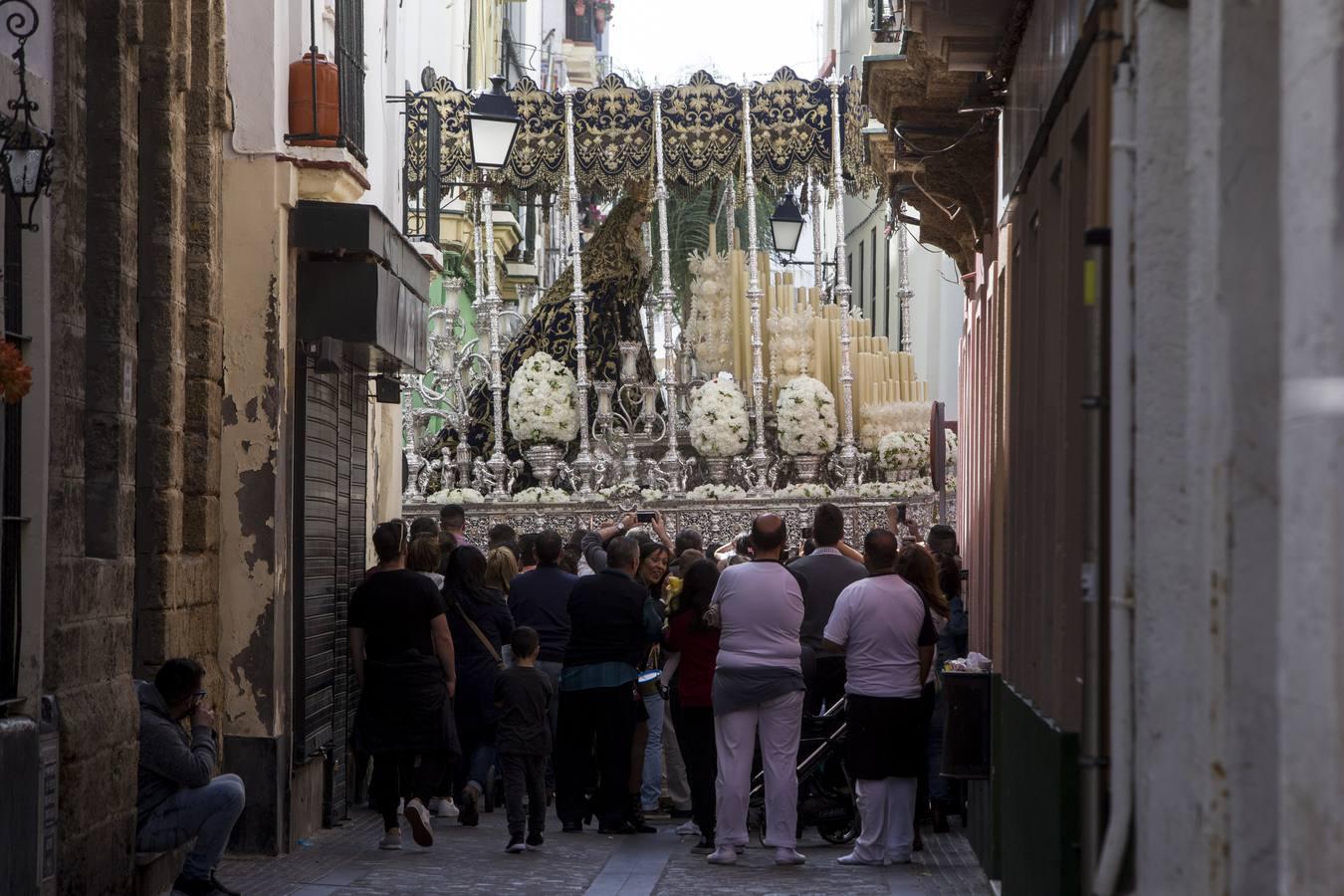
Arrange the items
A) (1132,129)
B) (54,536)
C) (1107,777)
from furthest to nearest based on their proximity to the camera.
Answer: (54,536), (1107,777), (1132,129)

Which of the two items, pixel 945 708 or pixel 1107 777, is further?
pixel 945 708

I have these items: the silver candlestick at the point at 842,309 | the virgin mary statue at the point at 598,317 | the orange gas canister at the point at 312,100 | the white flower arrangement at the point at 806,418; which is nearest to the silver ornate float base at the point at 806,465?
the white flower arrangement at the point at 806,418

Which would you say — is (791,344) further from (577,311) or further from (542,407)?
(542,407)

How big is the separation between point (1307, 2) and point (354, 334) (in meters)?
9.00

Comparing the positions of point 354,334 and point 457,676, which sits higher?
point 354,334

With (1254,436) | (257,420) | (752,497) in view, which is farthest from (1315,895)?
(752,497)

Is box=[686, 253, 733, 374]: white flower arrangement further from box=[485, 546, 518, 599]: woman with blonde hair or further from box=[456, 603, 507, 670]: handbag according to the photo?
box=[456, 603, 507, 670]: handbag

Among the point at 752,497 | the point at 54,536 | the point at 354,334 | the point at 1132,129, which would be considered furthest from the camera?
the point at 752,497

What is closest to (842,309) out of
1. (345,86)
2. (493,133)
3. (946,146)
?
(493,133)

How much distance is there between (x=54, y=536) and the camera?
8.27 meters

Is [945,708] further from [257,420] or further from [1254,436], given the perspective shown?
[1254,436]

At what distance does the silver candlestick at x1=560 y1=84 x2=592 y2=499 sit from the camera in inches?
917

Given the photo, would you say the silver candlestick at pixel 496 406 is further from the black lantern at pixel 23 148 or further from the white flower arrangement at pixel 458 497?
the black lantern at pixel 23 148

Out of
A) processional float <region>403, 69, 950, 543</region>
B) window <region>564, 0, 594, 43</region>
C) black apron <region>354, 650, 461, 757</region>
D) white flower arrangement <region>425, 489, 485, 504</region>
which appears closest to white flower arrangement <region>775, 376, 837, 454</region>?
processional float <region>403, 69, 950, 543</region>
